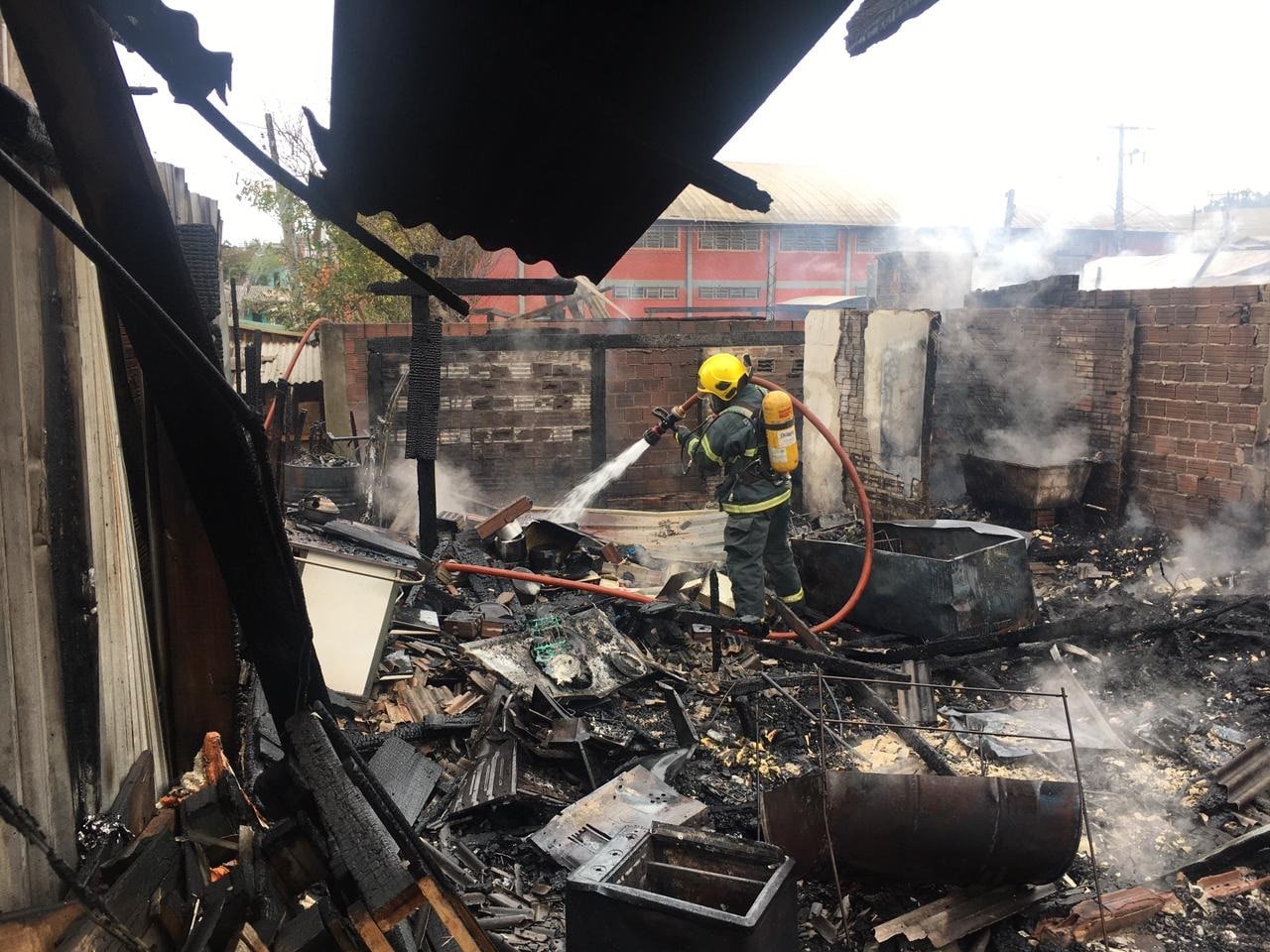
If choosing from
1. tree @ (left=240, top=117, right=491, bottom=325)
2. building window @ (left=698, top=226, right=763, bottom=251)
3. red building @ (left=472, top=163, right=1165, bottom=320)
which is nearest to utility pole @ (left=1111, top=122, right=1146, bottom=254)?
red building @ (left=472, top=163, right=1165, bottom=320)

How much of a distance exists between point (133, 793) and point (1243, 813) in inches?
210

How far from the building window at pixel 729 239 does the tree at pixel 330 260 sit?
15.0 m

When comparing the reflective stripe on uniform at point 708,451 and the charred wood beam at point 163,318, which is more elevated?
the charred wood beam at point 163,318

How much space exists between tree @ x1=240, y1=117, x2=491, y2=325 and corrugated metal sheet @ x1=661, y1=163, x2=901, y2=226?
15.6 m

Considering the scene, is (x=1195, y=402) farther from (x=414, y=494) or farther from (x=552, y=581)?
(x=414, y=494)

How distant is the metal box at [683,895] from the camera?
10.2 feet

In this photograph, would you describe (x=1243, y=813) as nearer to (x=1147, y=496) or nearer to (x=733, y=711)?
(x=733, y=711)

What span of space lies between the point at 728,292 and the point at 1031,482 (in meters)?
26.8

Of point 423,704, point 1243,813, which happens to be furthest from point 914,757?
point 423,704

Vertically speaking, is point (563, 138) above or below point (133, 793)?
above

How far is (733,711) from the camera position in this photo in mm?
6105

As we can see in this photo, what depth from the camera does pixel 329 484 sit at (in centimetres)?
912

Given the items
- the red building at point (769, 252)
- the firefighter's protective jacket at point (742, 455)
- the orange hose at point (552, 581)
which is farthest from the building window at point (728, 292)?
the orange hose at point (552, 581)

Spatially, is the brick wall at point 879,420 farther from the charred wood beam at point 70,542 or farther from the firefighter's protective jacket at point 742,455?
the charred wood beam at point 70,542
